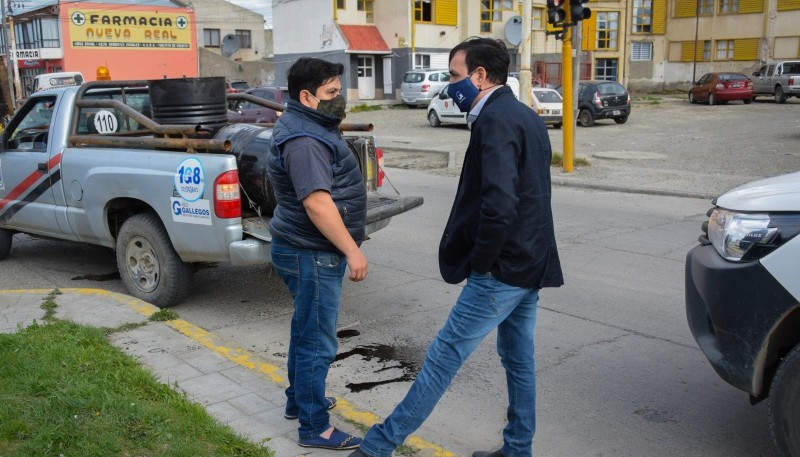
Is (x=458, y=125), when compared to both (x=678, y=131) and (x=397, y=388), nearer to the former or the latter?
(x=678, y=131)

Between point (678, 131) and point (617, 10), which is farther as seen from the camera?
point (617, 10)

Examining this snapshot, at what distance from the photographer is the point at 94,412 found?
4012 mm

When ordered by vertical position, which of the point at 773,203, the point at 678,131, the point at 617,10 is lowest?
the point at 678,131


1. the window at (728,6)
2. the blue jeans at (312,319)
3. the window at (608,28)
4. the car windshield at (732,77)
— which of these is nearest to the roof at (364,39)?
the window at (608,28)

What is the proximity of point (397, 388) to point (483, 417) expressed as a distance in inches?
26.6

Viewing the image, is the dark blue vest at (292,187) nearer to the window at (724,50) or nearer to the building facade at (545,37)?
the building facade at (545,37)

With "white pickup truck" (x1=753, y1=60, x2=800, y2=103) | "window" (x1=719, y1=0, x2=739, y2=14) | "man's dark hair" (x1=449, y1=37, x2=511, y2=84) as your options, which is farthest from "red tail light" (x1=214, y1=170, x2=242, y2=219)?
"window" (x1=719, y1=0, x2=739, y2=14)

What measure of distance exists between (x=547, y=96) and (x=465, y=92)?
23.9 metres

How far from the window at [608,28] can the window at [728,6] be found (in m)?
6.67

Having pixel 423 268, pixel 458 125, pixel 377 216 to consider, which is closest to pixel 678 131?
pixel 458 125

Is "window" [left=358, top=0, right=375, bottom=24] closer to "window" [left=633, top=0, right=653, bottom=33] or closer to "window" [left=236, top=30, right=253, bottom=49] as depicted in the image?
"window" [left=633, top=0, right=653, bottom=33]

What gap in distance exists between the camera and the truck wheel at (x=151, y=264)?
21.1 feet

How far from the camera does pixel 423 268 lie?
7.94 meters

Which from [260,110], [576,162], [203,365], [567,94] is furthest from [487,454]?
[260,110]
